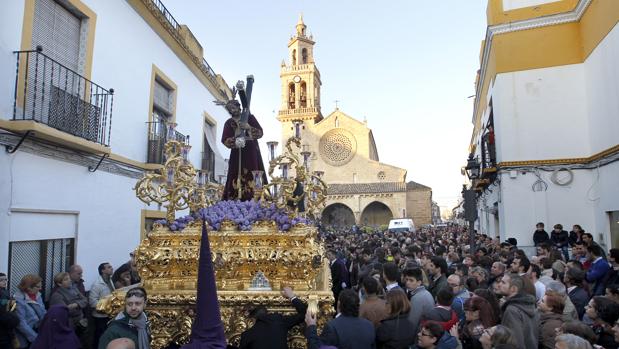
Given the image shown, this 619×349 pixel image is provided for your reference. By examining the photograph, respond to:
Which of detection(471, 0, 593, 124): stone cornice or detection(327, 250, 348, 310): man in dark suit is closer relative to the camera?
detection(327, 250, 348, 310): man in dark suit

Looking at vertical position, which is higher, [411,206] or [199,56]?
[199,56]

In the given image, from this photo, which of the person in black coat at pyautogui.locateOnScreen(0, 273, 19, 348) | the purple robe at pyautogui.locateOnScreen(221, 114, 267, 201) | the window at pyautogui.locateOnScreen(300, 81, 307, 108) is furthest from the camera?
the window at pyautogui.locateOnScreen(300, 81, 307, 108)

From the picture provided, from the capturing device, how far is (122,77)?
8172 millimetres

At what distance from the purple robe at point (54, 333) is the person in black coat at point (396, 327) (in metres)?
2.48

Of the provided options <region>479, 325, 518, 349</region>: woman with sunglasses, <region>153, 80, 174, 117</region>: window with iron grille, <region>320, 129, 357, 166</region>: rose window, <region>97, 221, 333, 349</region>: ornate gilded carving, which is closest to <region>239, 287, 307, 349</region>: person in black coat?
<region>97, 221, 333, 349</region>: ornate gilded carving

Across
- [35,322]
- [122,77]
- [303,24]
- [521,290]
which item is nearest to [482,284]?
[521,290]

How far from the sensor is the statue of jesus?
17.1 feet

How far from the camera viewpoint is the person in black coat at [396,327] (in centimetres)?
343

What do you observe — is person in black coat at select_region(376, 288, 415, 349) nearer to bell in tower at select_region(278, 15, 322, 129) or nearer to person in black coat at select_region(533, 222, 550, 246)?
person in black coat at select_region(533, 222, 550, 246)

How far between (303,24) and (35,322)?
1708 inches

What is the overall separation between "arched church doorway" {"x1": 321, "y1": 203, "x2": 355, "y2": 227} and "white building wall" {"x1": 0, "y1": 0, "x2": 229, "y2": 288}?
103 feet

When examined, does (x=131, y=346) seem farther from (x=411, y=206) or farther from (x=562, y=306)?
(x=411, y=206)

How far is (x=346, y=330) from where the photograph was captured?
3258 millimetres

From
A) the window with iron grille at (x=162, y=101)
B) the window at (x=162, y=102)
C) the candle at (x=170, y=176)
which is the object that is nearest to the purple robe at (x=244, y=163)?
the candle at (x=170, y=176)
